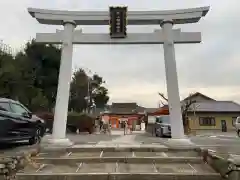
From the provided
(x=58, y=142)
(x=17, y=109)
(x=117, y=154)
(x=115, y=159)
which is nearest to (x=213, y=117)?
(x=58, y=142)

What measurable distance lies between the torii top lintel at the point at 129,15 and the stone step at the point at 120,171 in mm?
5365

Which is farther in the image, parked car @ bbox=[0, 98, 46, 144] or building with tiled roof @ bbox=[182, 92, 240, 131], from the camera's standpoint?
building with tiled roof @ bbox=[182, 92, 240, 131]

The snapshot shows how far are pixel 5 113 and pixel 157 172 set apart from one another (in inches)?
180

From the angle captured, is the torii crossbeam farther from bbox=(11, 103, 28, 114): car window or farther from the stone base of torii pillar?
the stone base of torii pillar

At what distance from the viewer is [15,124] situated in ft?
25.0

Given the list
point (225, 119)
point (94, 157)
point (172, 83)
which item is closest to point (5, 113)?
point (94, 157)

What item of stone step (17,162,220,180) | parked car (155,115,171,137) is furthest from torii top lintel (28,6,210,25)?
parked car (155,115,171,137)

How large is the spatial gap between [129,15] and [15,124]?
5193mm

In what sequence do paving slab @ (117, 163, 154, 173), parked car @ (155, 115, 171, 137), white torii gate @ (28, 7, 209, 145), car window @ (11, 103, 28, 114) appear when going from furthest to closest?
parked car @ (155, 115, 171, 137) → white torii gate @ (28, 7, 209, 145) → car window @ (11, 103, 28, 114) → paving slab @ (117, 163, 154, 173)

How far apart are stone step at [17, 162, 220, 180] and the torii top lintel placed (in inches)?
211

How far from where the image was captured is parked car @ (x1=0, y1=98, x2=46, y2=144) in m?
7.14

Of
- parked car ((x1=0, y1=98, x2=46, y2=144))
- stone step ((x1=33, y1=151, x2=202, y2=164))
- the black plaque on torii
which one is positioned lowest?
stone step ((x1=33, y1=151, x2=202, y2=164))

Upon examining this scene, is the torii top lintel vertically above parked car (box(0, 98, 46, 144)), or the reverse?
the torii top lintel

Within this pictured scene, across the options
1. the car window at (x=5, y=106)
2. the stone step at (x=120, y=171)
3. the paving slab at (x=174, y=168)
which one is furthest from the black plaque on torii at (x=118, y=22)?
the paving slab at (x=174, y=168)
